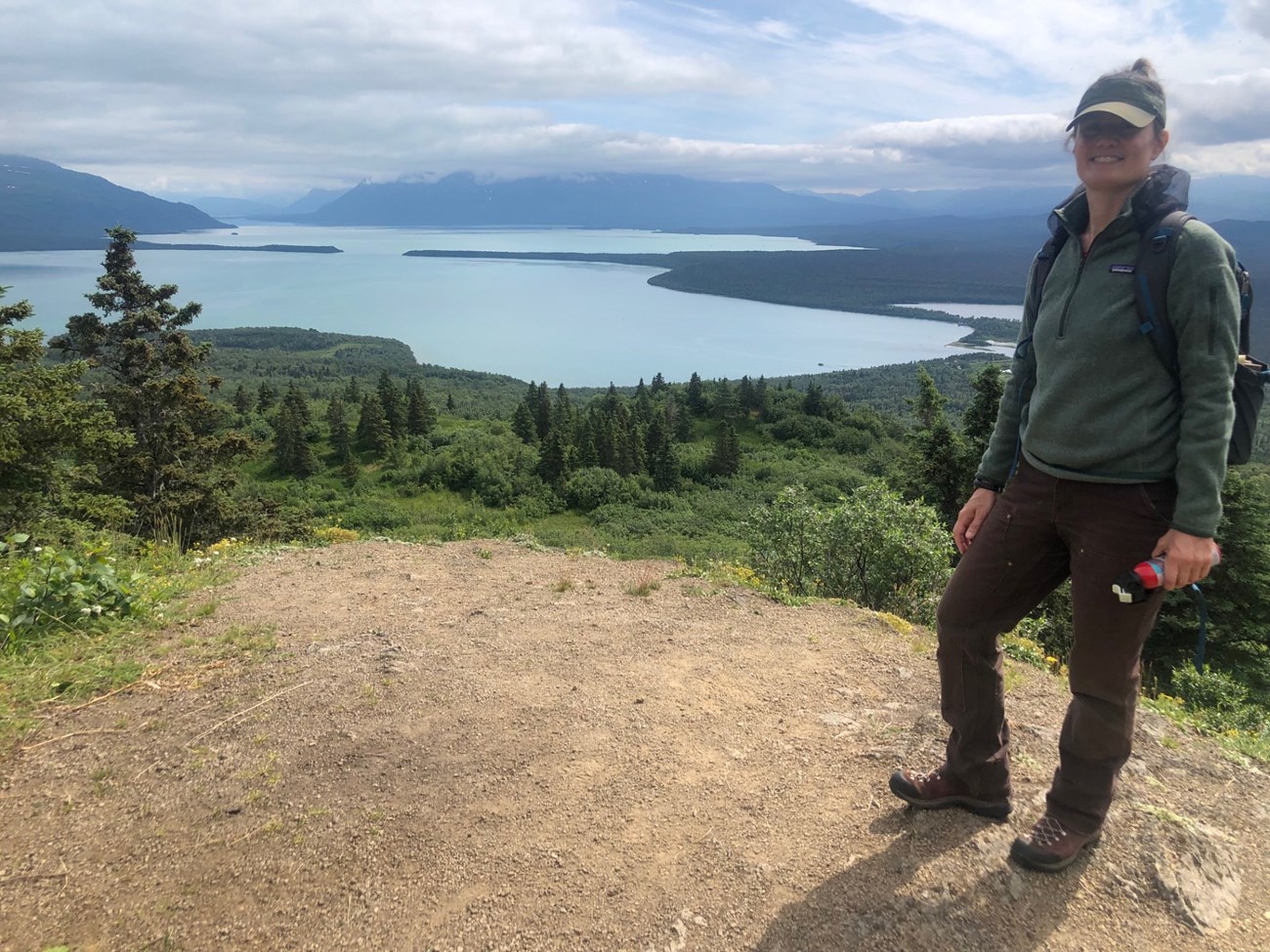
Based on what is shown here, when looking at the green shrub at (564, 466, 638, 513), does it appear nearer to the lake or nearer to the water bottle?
the water bottle

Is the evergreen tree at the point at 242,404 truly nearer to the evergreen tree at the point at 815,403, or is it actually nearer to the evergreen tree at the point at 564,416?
the evergreen tree at the point at 564,416

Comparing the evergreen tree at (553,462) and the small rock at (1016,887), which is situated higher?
the small rock at (1016,887)

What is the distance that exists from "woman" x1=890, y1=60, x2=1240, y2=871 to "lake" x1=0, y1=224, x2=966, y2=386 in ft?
308

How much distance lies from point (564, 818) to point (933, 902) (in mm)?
1340

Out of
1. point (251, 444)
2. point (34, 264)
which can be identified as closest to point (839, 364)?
point (251, 444)

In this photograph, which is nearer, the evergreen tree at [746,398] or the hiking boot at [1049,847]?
the hiking boot at [1049,847]

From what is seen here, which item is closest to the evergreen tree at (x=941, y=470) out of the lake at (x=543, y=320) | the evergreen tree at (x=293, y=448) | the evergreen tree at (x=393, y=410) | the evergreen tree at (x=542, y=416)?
the evergreen tree at (x=542, y=416)

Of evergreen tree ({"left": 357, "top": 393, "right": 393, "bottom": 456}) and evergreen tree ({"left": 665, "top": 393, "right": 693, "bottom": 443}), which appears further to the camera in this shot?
evergreen tree ({"left": 665, "top": 393, "right": 693, "bottom": 443})

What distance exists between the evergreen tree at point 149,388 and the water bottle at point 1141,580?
19.0m

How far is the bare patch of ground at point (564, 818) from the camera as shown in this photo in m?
2.29

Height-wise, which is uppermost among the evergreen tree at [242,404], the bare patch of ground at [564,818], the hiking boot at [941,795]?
the hiking boot at [941,795]

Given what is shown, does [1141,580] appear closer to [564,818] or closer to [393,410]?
[564,818]

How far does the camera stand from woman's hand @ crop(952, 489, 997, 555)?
271 cm

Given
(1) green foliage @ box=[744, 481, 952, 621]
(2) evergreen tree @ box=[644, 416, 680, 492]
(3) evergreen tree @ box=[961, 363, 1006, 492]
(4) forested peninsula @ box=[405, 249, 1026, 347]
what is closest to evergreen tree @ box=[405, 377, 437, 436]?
(2) evergreen tree @ box=[644, 416, 680, 492]
